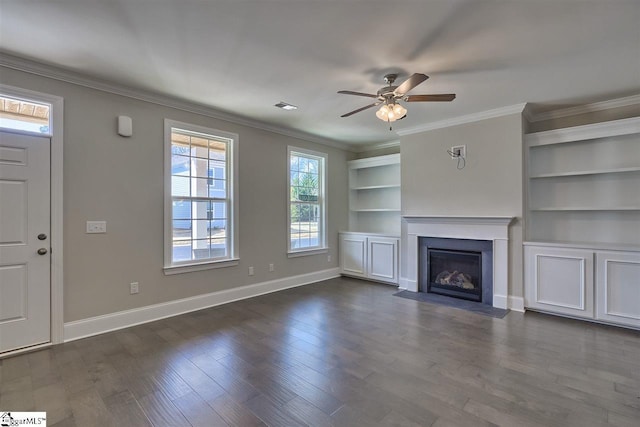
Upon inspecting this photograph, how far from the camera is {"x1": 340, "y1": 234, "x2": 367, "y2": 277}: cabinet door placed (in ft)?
18.1

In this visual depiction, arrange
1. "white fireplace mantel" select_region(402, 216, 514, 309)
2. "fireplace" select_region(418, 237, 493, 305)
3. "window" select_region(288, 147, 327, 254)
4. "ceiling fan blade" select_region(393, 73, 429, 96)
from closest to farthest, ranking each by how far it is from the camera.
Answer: "ceiling fan blade" select_region(393, 73, 429, 96)
"white fireplace mantel" select_region(402, 216, 514, 309)
"fireplace" select_region(418, 237, 493, 305)
"window" select_region(288, 147, 327, 254)

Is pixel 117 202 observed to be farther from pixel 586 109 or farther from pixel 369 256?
pixel 586 109

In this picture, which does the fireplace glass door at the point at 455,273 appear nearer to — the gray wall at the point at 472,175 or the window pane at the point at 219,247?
the gray wall at the point at 472,175

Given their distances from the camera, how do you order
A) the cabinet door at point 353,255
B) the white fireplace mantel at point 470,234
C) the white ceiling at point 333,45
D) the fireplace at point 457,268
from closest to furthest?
the white ceiling at point 333,45, the white fireplace mantel at point 470,234, the fireplace at point 457,268, the cabinet door at point 353,255

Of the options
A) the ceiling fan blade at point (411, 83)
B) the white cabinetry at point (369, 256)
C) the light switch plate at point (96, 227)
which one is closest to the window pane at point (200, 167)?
the light switch plate at point (96, 227)

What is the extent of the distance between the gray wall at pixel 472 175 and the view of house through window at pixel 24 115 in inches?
177

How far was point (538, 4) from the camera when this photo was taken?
1954 mm

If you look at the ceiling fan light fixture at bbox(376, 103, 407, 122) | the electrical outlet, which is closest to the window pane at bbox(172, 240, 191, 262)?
the ceiling fan light fixture at bbox(376, 103, 407, 122)

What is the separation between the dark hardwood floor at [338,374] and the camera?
1.87m

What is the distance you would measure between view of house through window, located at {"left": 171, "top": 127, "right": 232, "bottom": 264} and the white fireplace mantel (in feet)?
9.26

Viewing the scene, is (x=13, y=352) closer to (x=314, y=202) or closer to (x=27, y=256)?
(x=27, y=256)

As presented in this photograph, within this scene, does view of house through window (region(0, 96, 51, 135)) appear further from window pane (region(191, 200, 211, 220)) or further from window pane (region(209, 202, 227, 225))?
window pane (region(209, 202, 227, 225))

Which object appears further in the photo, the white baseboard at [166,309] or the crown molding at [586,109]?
the crown molding at [586,109]

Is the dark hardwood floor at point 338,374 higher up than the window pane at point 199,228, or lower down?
lower down
